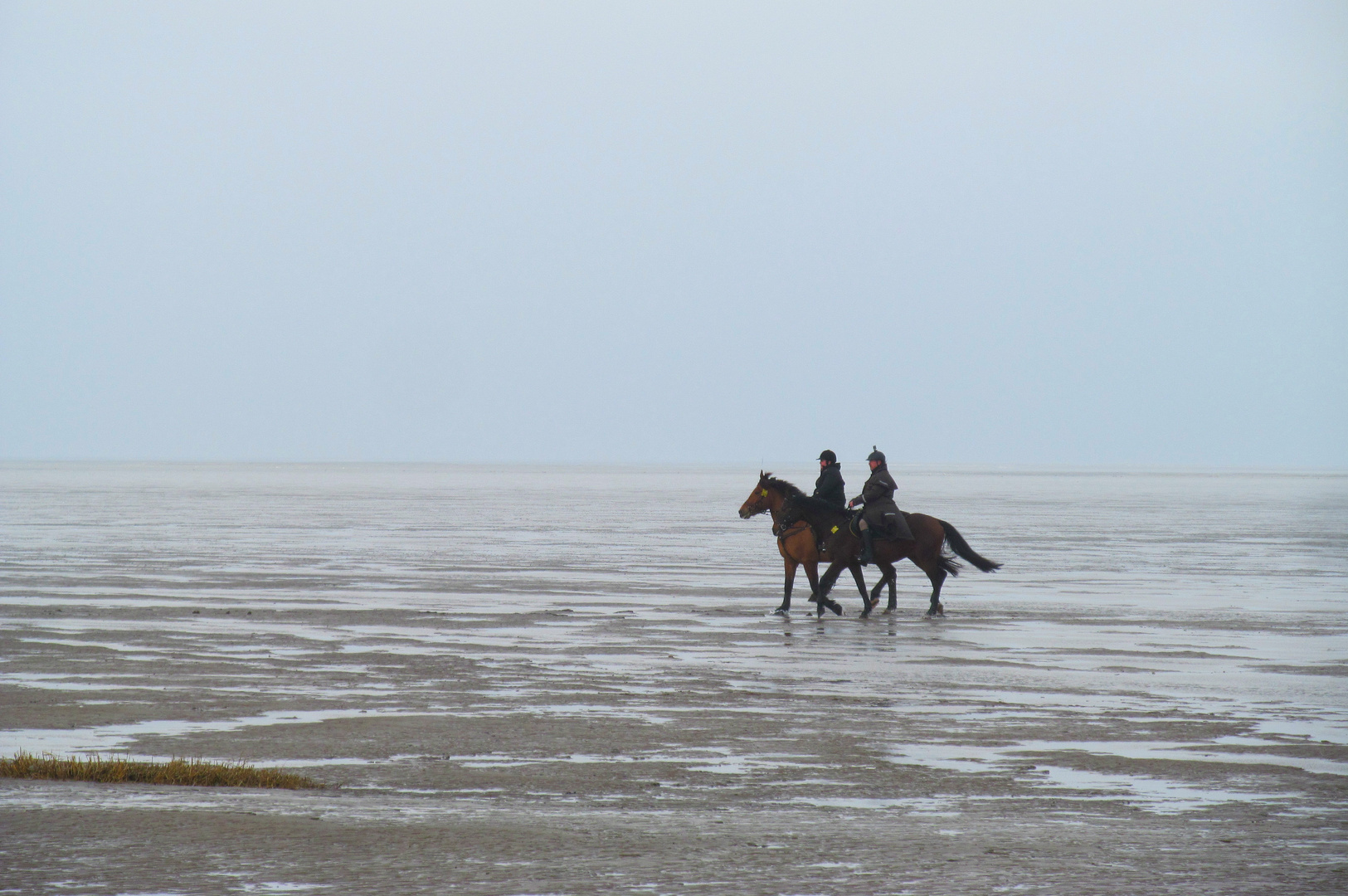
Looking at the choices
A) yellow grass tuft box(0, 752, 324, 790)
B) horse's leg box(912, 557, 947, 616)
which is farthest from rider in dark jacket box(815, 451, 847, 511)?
yellow grass tuft box(0, 752, 324, 790)

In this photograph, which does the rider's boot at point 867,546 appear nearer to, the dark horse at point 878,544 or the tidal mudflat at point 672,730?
the dark horse at point 878,544

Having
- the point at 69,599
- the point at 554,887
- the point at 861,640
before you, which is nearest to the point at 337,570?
the point at 69,599

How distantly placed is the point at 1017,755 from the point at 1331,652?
770 centimetres

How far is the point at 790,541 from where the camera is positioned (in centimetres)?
2159

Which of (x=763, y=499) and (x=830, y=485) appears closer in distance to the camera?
(x=830, y=485)

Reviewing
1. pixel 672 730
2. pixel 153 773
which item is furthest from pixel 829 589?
pixel 153 773

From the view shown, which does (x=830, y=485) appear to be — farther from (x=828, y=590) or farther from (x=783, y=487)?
(x=828, y=590)

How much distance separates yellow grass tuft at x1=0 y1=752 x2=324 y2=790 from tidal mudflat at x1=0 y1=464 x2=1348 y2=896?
0.74 feet

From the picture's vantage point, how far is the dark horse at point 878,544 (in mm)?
21250

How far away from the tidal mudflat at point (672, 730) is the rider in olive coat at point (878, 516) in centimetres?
108

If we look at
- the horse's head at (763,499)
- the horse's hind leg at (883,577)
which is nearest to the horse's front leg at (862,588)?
the horse's hind leg at (883,577)

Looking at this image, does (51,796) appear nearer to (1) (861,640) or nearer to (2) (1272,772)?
(2) (1272,772)

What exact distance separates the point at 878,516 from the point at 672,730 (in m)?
10.2

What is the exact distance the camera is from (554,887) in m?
6.84
